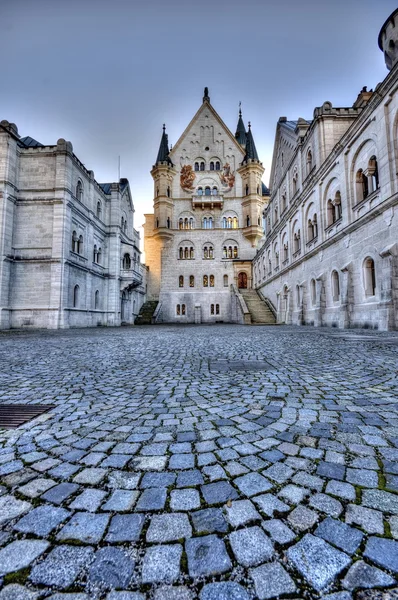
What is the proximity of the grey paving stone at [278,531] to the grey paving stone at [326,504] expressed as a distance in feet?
0.81

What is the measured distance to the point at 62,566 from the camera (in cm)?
112

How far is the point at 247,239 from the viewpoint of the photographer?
1475 inches

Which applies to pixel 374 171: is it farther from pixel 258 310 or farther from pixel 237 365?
pixel 258 310

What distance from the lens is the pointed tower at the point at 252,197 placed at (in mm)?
36375

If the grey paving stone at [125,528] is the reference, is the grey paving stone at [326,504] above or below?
above

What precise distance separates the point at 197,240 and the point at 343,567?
37318mm

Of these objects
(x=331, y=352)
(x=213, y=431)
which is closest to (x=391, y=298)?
(x=331, y=352)

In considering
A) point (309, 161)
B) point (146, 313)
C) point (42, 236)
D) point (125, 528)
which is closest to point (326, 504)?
point (125, 528)

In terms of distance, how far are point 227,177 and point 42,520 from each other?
4171 centimetres

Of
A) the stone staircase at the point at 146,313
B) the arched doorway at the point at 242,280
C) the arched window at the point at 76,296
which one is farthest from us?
the arched doorway at the point at 242,280

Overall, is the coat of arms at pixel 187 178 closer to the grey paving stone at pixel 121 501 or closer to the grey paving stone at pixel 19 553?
the grey paving stone at pixel 121 501

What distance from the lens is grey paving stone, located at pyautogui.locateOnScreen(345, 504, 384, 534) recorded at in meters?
1.30

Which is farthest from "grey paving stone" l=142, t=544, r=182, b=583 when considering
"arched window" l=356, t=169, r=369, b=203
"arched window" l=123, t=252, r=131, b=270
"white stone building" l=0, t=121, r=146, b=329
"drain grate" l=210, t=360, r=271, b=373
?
"arched window" l=123, t=252, r=131, b=270

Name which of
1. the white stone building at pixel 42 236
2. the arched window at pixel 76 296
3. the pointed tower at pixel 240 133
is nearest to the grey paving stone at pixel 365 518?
the white stone building at pixel 42 236
